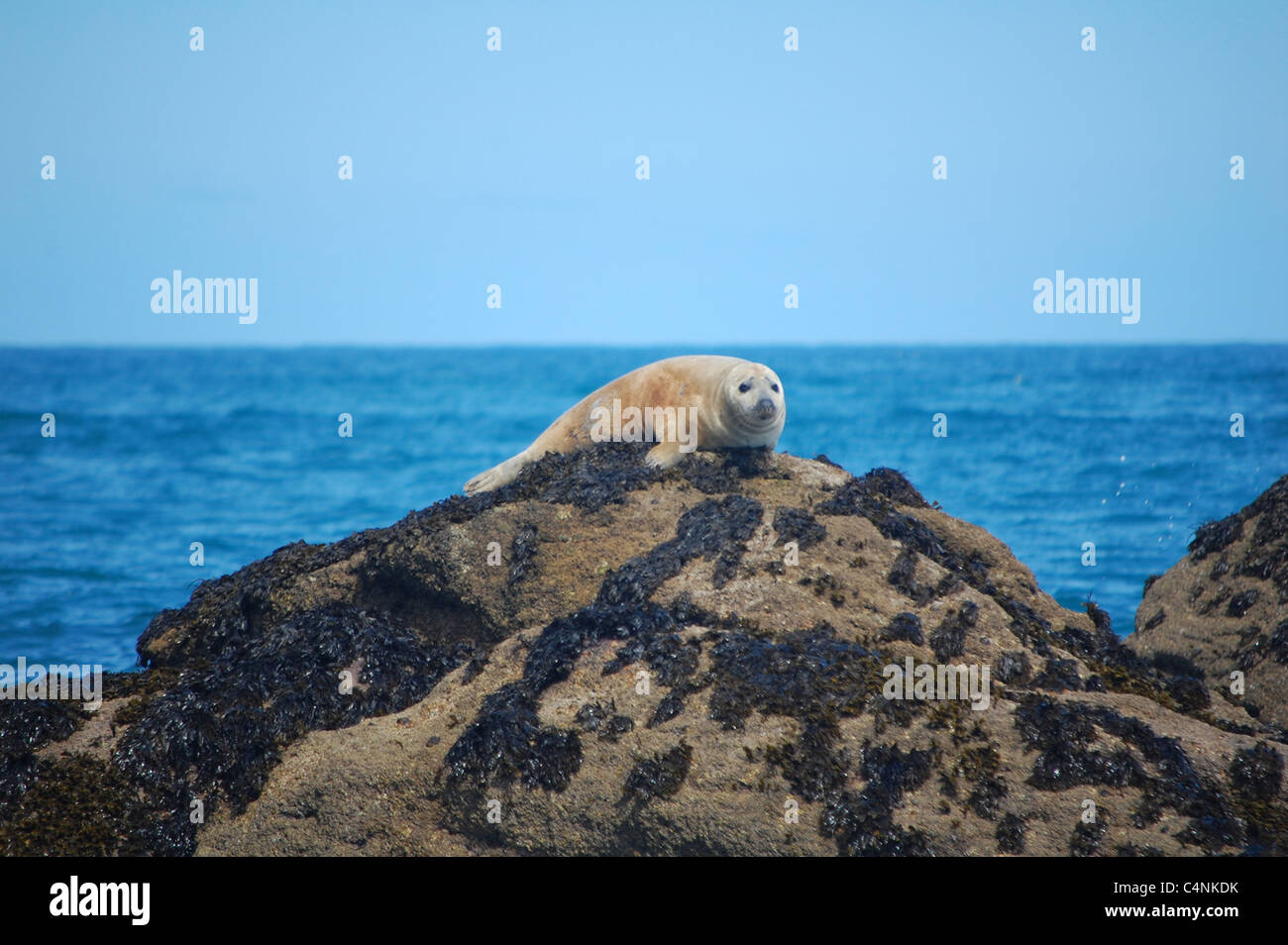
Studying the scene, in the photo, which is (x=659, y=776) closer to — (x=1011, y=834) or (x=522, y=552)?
(x=1011, y=834)

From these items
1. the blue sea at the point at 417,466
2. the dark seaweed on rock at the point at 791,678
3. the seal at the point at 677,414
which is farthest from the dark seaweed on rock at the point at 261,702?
the blue sea at the point at 417,466

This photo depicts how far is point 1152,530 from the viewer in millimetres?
23109

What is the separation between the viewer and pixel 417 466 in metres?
38.4

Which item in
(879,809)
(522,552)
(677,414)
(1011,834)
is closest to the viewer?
(1011,834)

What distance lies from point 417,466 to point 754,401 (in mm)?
30933

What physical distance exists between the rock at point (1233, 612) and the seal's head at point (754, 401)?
3.16 meters

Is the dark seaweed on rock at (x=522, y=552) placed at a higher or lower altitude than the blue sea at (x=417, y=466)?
lower

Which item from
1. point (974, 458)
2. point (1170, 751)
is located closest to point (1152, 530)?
→ point (974, 458)

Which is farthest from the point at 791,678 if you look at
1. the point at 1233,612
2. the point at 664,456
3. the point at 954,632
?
the point at 1233,612

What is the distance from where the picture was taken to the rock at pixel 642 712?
574 cm

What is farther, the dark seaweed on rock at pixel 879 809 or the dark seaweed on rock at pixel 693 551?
the dark seaweed on rock at pixel 693 551

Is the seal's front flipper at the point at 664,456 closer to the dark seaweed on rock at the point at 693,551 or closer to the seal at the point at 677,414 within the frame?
the seal at the point at 677,414

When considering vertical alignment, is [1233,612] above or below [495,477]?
below

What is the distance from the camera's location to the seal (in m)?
8.88
